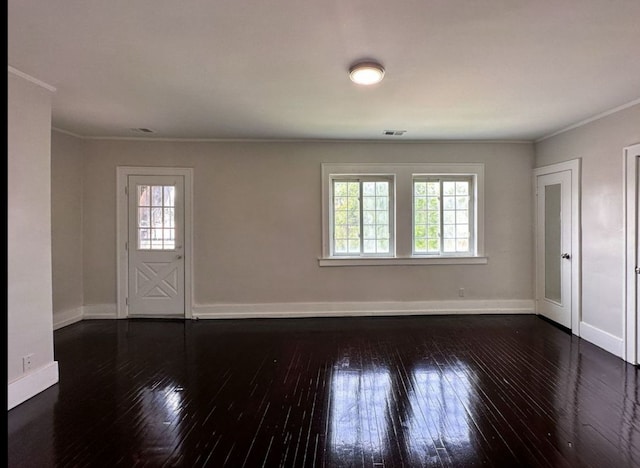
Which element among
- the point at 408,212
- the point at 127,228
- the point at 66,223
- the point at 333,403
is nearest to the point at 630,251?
the point at 408,212

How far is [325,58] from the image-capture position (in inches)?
96.7

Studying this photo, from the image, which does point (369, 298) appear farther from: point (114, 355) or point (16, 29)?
point (16, 29)

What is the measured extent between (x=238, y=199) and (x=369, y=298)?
94.2 inches

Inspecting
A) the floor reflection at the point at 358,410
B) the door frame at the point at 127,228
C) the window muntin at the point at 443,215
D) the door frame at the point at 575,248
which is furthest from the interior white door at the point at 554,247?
the door frame at the point at 127,228

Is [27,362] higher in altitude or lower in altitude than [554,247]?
lower

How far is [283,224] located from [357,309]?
1648 millimetres

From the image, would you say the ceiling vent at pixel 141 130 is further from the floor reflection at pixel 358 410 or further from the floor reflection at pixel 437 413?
the floor reflection at pixel 437 413

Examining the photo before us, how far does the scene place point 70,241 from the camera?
468 centimetres

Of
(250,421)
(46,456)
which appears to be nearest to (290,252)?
(250,421)

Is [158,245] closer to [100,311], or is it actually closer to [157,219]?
[157,219]

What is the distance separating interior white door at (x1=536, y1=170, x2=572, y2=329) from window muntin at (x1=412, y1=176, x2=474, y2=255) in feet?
3.02

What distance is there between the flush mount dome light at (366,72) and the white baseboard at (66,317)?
183 inches

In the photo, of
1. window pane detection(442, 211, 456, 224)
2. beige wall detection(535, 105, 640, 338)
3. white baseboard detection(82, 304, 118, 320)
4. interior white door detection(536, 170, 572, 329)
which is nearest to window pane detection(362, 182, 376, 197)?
window pane detection(442, 211, 456, 224)

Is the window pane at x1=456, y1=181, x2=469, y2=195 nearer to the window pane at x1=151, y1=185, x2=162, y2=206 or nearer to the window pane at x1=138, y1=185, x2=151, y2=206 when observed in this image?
the window pane at x1=151, y1=185, x2=162, y2=206
